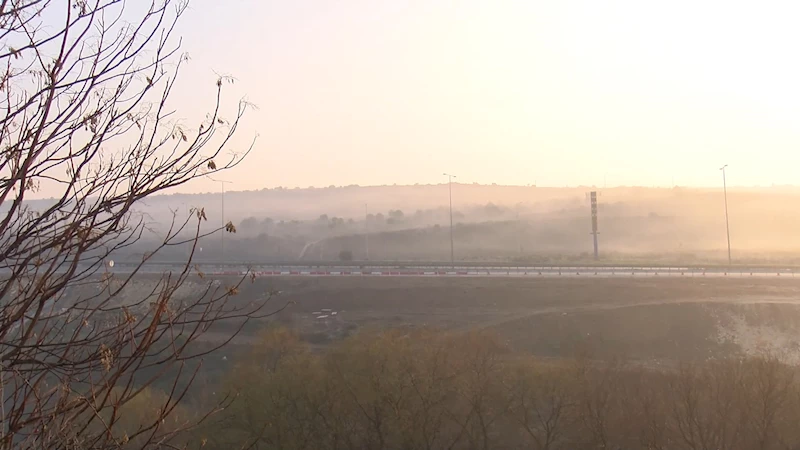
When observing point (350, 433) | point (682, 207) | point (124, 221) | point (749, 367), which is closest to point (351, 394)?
point (350, 433)

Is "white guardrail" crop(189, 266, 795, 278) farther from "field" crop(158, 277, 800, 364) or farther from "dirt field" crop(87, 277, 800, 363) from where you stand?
"field" crop(158, 277, 800, 364)

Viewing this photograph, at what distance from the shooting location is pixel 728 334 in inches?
992

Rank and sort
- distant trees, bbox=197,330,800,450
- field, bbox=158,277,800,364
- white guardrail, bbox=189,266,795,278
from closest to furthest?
distant trees, bbox=197,330,800,450 < field, bbox=158,277,800,364 < white guardrail, bbox=189,266,795,278

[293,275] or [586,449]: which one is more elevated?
[293,275]

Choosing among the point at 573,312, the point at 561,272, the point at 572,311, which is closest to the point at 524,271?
the point at 561,272

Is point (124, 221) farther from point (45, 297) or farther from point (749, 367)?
point (749, 367)

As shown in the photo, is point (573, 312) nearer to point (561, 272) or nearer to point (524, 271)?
point (561, 272)

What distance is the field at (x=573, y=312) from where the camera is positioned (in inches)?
966

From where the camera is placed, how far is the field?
80.5 ft

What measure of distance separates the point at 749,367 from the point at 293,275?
2638cm

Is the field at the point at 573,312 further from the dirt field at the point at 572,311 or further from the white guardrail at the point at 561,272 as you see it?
the white guardrail at the point at 561,272

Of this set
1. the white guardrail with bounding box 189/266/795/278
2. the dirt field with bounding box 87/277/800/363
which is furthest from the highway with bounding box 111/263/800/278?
the dirt field with bounding box 87/277/800/363

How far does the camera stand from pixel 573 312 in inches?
1120

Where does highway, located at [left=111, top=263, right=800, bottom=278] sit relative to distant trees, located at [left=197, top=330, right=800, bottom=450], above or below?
above
